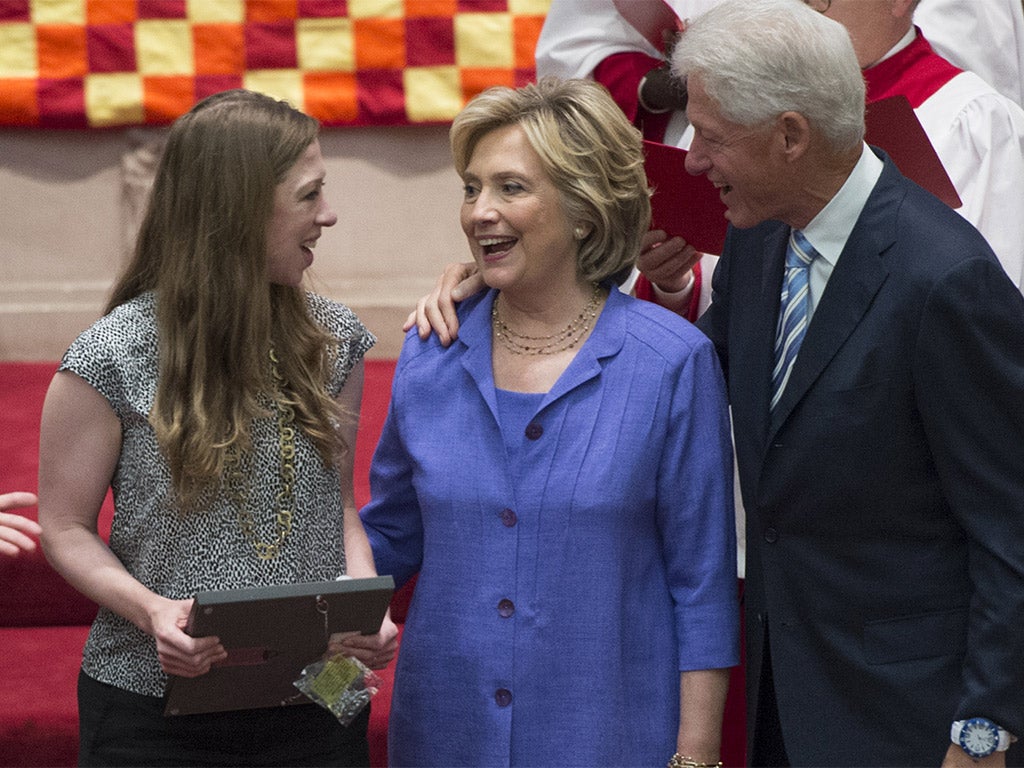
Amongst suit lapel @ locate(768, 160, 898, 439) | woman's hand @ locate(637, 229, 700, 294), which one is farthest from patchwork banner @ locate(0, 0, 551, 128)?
suit lapel @ locate(768, 160, 898, 439)

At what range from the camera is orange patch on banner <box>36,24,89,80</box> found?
518 cm

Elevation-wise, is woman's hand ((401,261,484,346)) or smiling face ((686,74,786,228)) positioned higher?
smiling face ((686,74,786,228))

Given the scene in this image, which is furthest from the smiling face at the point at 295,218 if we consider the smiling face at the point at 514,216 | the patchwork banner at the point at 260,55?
Answer: the patchwork banner at the point at 260,55

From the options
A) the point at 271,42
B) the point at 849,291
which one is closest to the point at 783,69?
the point at 849,291

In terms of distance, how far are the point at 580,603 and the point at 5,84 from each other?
3.73m

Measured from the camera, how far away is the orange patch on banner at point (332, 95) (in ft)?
17.2

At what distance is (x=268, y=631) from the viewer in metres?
2.06

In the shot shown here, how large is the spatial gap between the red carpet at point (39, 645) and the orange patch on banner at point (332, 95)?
1082 mm

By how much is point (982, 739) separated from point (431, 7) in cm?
Result: 375

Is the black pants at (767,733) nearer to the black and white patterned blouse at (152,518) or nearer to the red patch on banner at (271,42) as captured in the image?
the black and white patterned blouse at (152,518)

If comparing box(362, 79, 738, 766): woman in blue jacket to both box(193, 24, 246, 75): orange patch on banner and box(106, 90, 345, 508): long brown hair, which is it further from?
box(193, 24, 246, 75): orange patch on banner

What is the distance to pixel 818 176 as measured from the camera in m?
2.23

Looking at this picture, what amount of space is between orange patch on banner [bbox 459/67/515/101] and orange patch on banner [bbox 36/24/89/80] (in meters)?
1.34

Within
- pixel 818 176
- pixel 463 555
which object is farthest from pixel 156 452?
pixel 818 176
